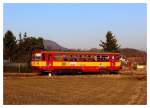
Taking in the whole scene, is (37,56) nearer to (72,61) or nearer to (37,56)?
(37,56)

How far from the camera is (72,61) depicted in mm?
22297

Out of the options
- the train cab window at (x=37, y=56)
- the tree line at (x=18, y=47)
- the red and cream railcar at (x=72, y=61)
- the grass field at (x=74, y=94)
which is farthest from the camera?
the tree line at (x=18, y=47)

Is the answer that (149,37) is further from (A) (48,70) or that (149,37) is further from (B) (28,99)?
(A) (48,70)

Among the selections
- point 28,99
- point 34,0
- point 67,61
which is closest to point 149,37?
point 34,0

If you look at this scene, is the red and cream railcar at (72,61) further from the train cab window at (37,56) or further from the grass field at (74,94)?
the grass field at (74,94)

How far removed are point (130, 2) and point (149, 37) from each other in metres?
0.63

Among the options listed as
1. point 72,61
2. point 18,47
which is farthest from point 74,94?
point 18,47

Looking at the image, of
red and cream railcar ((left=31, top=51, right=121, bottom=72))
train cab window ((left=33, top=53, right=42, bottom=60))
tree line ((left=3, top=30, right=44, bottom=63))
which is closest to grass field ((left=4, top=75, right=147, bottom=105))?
red and cream railcar ((left=31, top=51, right=121, bottom=72))

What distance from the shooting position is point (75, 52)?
22344 millimetres

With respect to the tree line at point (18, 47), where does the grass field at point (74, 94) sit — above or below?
below

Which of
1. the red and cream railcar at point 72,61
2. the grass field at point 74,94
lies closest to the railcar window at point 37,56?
the red and cream railcar at point 72,61

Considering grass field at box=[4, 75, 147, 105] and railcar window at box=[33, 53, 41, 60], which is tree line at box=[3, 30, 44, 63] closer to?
railcar window at box=[33, 53, 41, 60]

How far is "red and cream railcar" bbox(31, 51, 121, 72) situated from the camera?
22172mm

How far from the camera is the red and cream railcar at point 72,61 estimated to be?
22.2 m
